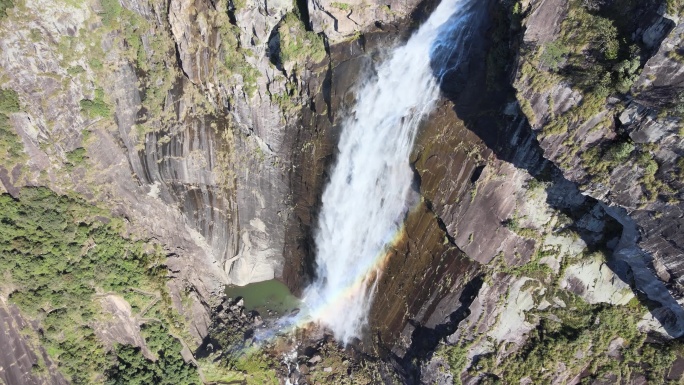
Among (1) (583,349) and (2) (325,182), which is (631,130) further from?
(2) (325,182)

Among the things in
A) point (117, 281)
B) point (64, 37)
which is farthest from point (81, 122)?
point (117, 281)

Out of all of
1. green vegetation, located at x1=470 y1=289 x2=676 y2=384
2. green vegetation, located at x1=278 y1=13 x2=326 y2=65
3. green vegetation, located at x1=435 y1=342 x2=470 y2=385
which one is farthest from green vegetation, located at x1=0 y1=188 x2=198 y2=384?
green vegetation, located at x1=470 y1=289 x2=676 y2=384

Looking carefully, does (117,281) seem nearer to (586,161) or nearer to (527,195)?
(527,195)

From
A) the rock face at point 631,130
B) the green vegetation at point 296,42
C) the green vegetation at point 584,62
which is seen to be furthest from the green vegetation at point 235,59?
the green vegetation at point 584,62

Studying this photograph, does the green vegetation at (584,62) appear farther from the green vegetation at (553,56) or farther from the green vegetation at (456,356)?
the green vegetation at (456,356)

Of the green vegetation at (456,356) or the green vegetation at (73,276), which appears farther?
the green vegetation at (73,276)
